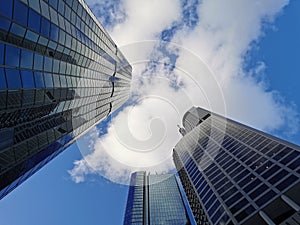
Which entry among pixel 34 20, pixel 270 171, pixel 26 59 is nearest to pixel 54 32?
pixel 34 20

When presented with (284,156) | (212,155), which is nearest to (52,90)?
(284,156)

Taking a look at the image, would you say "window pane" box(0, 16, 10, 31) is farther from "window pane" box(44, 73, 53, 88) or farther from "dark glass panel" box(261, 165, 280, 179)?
"dark glass panel" box(261, 165, 280, 179)

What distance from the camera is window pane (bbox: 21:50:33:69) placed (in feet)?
65.5

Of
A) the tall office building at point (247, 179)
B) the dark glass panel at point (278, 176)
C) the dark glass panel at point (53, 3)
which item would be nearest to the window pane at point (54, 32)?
the dark glass panel at point (53, 3)

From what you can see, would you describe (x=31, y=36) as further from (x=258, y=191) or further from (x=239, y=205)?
(x=258, y=191)

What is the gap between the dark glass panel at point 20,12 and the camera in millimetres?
17594

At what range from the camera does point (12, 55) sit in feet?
59.8

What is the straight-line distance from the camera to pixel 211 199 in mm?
43719

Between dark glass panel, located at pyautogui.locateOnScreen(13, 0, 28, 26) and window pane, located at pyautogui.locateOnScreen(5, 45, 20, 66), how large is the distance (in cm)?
255

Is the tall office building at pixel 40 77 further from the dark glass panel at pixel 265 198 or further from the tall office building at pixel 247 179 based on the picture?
the dark glass panel at pixel 265 198

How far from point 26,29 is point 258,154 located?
5104 cm

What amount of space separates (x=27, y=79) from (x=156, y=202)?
12028 cm

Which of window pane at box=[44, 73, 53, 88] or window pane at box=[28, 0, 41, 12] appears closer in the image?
window pane at box=[28, 0, 41, 12]

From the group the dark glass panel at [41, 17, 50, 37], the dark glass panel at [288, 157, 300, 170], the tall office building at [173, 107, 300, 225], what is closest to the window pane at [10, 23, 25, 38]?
the dark glass panel at [41, 17, 50, 37]
